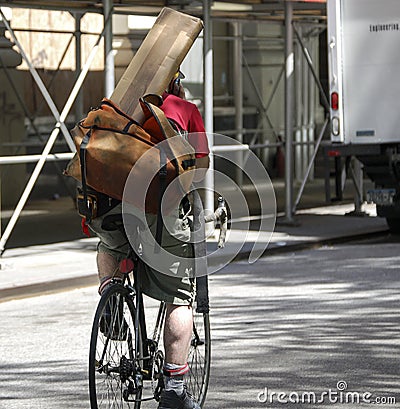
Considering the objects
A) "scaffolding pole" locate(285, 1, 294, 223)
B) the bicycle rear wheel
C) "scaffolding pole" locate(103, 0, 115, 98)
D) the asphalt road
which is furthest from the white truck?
the bicycle rear wheel

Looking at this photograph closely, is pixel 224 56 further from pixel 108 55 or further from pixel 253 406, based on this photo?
pixel 253 406

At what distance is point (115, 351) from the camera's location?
5.78 metres

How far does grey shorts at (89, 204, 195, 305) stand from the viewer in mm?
5703

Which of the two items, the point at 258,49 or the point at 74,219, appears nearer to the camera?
the point at 74,219

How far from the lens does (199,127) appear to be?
5785 millimetres

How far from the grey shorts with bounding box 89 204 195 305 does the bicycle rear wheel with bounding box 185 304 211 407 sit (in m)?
0.47

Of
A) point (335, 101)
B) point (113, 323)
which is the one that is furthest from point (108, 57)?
point (113, 323)

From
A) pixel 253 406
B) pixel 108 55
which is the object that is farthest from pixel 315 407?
pixel 108 55

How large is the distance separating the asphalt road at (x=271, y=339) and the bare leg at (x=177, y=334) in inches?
36.9

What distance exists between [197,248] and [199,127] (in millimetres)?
612

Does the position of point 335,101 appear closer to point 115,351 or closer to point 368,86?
point 368,86

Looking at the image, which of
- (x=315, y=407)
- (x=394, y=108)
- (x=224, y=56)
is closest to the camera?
(x=315, y=407)

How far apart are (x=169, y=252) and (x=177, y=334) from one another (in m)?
0.41

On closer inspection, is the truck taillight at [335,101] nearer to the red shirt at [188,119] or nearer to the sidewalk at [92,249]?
the sidewalk at [92,249]
